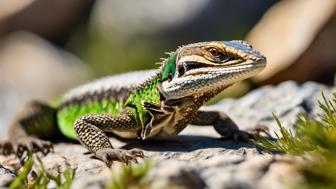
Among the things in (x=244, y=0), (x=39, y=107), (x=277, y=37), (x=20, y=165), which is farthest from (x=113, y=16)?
(x=20, y=165)

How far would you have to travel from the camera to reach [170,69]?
8.10m

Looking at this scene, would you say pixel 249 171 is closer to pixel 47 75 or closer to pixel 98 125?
pixel 98 125

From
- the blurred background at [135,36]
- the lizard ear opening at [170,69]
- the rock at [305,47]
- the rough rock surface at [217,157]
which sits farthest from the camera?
the blurred background at [135,36]

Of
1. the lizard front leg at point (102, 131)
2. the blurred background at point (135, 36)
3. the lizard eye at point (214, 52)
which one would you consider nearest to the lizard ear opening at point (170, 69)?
the lizard eye at point (214, 52)

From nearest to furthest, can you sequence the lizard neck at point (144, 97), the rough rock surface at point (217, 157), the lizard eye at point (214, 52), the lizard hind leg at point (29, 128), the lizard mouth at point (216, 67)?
the rough rock surface at point (217, 157), the lizard mouth at point (216, 67), the lizard eye at point (214, 52), the lizard neck at point (144, 97), the lizard hind leg at point (29, 128)

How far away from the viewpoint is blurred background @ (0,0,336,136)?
1552 centimetres

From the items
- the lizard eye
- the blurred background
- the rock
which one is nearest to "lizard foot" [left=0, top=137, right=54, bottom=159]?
the lizard eye

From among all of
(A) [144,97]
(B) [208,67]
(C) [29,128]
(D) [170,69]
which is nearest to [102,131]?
(A) [144,97]

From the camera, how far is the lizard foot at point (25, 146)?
930 cm

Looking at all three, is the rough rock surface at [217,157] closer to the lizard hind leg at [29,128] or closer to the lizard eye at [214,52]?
the lizard hind leg at [29,128]

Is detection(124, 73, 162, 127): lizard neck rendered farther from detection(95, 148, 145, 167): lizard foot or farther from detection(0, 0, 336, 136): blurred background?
detection(0, 0, 336, 136): blurred background

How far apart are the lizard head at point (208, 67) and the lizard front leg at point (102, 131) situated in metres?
0.75

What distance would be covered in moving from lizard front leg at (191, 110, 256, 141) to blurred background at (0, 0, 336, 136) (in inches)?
255

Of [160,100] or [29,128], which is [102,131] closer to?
[160,100]
